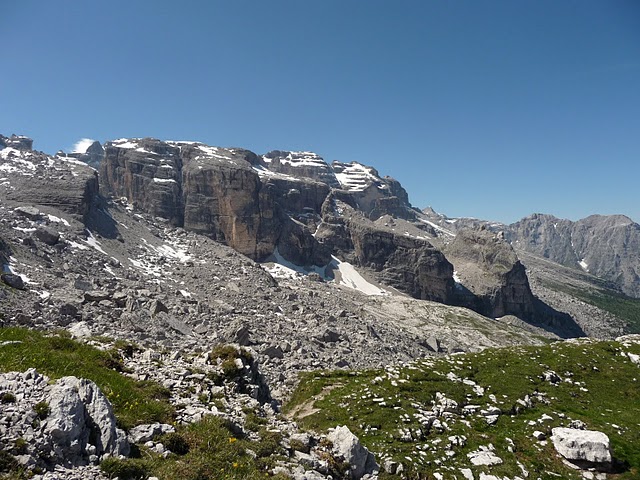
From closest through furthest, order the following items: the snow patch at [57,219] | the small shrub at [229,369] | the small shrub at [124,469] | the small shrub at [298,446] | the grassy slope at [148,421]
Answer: the small shrub at [124,469] < the grassy slope at [148,421] < the small shrub at [298,446] < the small shrub at [229,369] < the snow patch at [57,219]

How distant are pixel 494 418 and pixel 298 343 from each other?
1802 inches

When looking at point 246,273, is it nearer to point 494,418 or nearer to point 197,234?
point 197,234

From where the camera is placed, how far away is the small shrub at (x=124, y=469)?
9.03 meters

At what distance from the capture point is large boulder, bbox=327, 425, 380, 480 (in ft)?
46.3

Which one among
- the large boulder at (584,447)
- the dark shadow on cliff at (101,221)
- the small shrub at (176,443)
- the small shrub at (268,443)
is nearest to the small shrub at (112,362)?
the small shrub at (176,443)

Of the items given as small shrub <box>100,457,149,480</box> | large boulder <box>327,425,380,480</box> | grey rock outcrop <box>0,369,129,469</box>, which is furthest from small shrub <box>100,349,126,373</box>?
large boulder <box>327,425,380,480</box>

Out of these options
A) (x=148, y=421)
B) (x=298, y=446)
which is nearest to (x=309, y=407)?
(x=298, y=446)

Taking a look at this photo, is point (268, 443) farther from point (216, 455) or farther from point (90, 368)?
point (90, 368)

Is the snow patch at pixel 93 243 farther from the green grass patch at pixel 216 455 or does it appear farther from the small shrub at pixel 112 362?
the green grass patch at pixel 216 455

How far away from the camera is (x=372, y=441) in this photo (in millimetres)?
20172

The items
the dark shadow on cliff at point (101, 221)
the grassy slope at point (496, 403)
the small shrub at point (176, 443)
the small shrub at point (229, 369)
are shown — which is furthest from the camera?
the dark shadow on cliff at point (101, 221)

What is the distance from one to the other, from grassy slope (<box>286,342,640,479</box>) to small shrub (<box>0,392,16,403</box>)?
16.1 m

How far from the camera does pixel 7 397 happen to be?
9305mm

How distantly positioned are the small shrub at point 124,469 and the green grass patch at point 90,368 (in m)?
2.29
